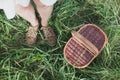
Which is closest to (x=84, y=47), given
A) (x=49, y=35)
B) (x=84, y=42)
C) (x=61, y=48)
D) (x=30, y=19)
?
(x=84, y=42)

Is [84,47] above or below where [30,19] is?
below

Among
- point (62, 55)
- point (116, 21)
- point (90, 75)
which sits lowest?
point (90, 75)

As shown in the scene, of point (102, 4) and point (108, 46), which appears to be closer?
point (108, 46)

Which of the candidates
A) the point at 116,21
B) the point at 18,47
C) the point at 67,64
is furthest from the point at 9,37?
the point at 116,21

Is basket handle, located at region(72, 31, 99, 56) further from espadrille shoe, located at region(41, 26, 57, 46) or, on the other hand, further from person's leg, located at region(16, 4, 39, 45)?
person's leg, located at region(16, 4, 39, 45)

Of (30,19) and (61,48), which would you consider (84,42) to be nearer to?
(61,48)

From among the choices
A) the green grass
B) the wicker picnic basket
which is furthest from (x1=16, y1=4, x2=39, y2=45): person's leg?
the wicker picnic basket

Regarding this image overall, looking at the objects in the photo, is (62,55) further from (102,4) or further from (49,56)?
(102,4)
